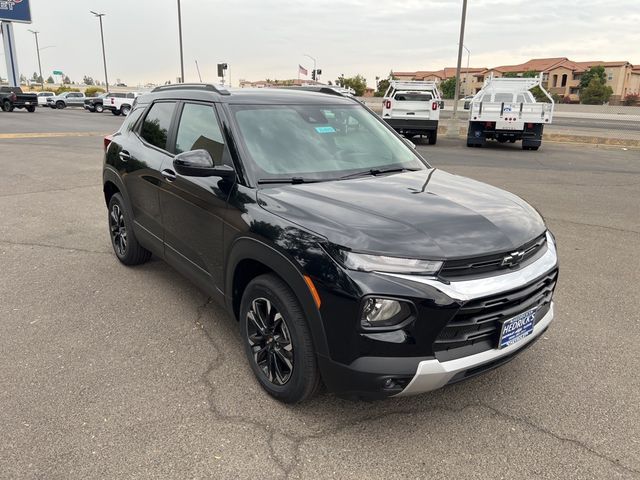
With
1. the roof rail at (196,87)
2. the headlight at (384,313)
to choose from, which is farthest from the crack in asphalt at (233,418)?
the roof rail at (196,87)

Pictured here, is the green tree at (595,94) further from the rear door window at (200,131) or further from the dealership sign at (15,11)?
the rear door window at (200,131)

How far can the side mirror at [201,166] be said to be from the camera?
320cm

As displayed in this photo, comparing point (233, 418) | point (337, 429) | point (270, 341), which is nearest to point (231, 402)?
point (233, 418)

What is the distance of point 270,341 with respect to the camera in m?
3.04

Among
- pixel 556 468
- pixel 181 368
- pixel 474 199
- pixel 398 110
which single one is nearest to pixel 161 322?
pixel 181 368

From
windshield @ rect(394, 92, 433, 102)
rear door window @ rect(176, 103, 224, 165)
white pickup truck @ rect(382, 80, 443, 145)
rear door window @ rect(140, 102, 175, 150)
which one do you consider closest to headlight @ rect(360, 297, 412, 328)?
rear door window @ rect(176, 103, 224, 165)

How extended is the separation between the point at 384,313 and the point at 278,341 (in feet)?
2.56

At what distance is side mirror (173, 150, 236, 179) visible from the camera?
126 inches

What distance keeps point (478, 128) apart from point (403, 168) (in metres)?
14.8

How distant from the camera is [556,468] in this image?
8.43 ft

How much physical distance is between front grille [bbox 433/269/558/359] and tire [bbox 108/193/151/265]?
136 inches

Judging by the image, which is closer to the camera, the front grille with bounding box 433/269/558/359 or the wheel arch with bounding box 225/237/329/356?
the front grille with bounding box 433/269/558/359

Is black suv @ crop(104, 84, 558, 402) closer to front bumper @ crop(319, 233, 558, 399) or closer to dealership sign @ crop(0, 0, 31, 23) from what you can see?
front bumper @ crop(319, 233, 558, 399)

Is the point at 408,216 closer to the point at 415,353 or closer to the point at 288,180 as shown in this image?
the point at 415,353
